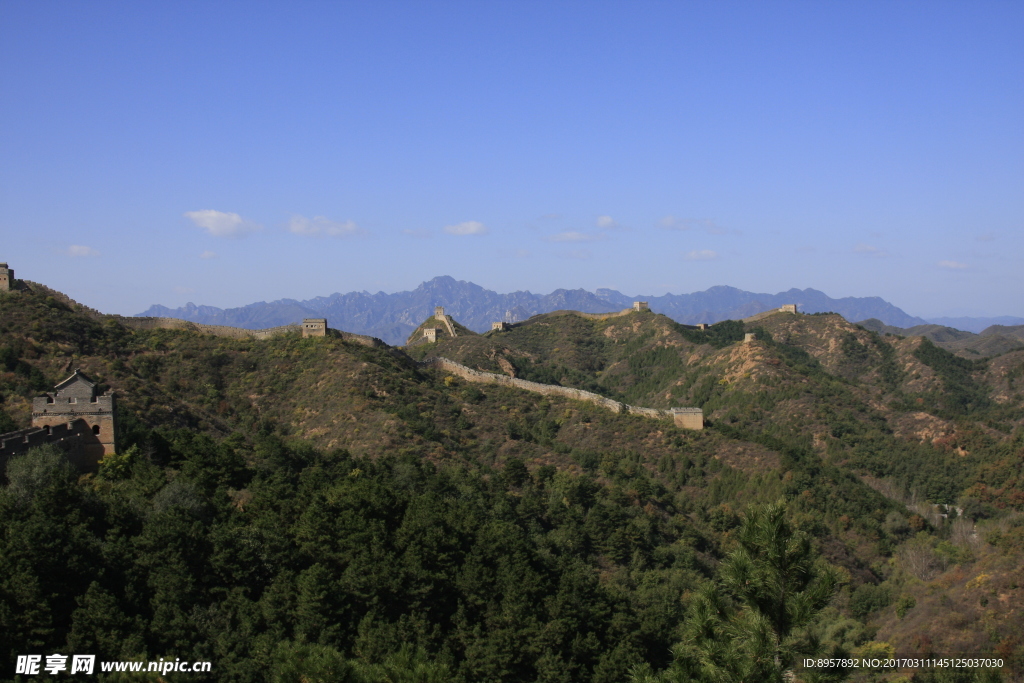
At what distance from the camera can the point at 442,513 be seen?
27.1m

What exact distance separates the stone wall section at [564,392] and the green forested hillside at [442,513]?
1.64 meters

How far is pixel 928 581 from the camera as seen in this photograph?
123ft

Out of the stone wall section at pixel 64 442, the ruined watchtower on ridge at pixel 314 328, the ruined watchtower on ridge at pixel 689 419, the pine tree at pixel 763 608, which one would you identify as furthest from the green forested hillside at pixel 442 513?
the ruined watchtower on ridge at pixel 314 328

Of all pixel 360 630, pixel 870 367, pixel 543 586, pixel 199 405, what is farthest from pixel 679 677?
pixel 870 367

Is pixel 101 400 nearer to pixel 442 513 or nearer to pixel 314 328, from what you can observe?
pixel 442 513

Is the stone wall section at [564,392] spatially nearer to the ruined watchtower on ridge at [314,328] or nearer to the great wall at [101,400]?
the great wall at [101,400]

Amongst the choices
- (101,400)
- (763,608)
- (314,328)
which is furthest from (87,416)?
(314,328)

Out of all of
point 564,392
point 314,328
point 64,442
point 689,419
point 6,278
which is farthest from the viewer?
point 564,392

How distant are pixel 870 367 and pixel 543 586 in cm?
8548

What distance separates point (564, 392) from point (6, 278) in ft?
114

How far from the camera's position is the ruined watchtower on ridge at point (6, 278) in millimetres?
44209

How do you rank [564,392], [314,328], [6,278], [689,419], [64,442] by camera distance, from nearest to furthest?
[64,442] → [6,278] → [689,419] → [314,328] → [564,392]

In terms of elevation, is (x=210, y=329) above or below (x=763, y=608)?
above

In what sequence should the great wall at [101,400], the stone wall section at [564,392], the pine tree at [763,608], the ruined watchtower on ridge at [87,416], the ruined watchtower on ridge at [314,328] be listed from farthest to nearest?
the ruined watchtower on ridge at [314,328] < the stone wall section at [564,392] < the ruined watchtower on ridge at [87,416] < the great wall at [101,400] < the pine tree at [763,608]
